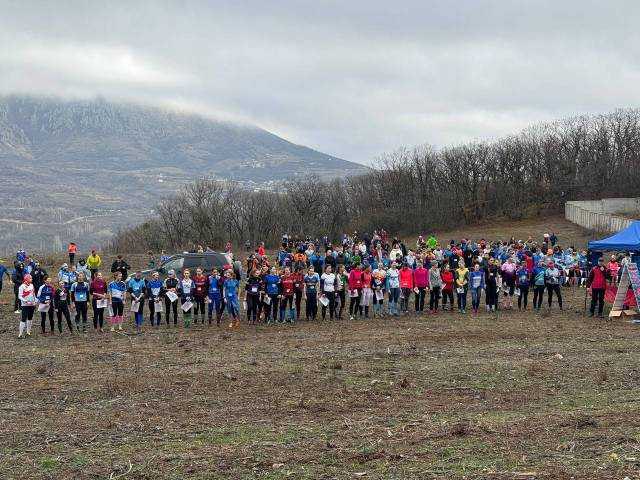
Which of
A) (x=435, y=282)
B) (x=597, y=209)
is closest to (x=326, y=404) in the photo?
(x=435, y=282)

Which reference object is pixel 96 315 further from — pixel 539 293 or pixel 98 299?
pixel 539 293

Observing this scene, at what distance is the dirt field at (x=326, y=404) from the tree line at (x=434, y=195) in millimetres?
47125

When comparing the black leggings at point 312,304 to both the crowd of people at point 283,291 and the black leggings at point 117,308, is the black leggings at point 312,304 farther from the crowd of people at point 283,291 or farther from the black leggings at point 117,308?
the black leggings at point 117,308

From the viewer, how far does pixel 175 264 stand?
26.6m

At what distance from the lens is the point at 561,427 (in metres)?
9.75

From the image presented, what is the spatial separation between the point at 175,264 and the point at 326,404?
1588cm

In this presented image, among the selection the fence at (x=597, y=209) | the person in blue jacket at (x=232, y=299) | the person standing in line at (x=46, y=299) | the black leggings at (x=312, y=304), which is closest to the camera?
the person standing in line at (x=46, y=299)

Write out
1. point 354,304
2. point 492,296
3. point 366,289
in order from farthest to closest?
point 492,296
point 354,304
point 366,289

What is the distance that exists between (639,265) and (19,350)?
17.7 m

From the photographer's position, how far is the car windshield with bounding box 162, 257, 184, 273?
86.6ft

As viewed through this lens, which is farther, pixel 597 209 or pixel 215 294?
pixel 597 209

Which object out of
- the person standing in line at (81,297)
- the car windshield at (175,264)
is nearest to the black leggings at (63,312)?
the person standing in line at (81,297)

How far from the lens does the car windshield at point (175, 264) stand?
26.4 metres

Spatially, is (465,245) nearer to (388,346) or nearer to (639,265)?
(639,265)
